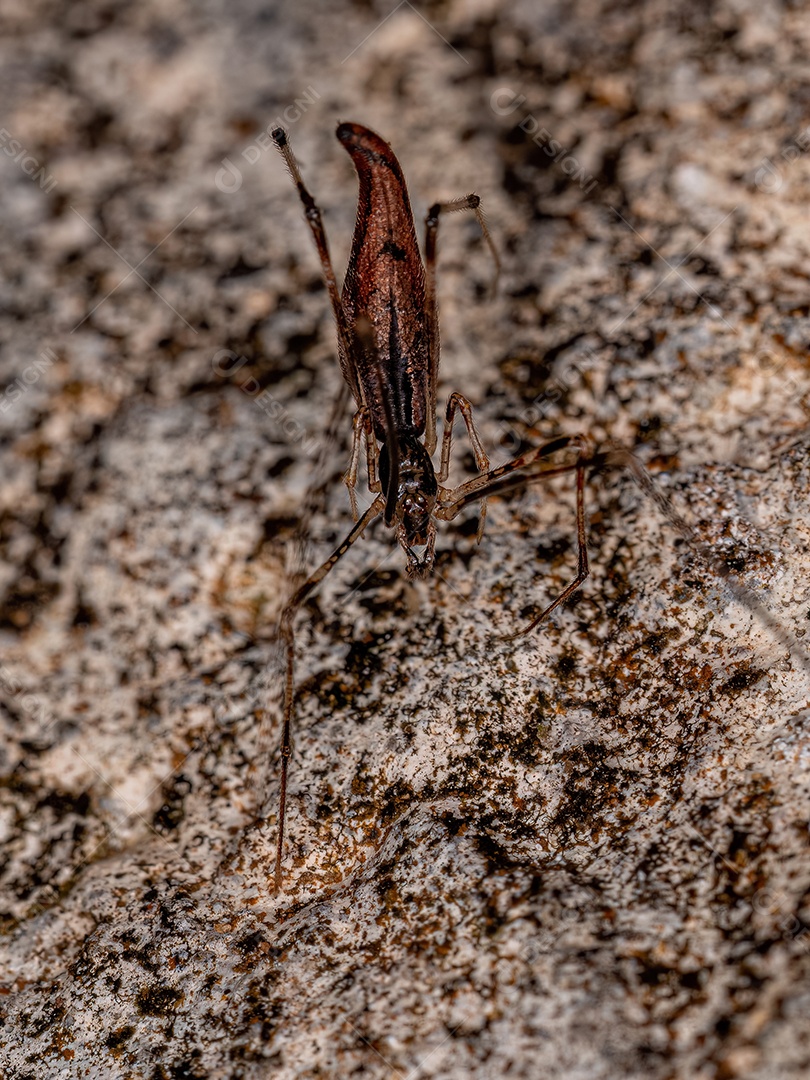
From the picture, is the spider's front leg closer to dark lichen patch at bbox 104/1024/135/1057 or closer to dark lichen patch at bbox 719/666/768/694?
dark lichen patch at bbox 719/666/768/694

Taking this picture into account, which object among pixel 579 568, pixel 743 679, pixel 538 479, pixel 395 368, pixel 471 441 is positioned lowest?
pixel 743 679

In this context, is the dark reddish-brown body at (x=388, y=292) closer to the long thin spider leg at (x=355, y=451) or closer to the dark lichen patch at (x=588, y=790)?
the long thin spider leg at (x=355, y=451)

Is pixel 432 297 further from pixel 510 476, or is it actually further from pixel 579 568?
pixel 579 568

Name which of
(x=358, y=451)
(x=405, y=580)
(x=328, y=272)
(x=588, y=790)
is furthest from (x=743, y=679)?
(x=328, y=272)

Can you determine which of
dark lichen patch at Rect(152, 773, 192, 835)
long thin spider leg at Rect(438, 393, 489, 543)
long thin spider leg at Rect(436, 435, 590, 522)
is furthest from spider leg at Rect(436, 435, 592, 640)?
dark lichen patch at Rect(152, 773, 192, 835)

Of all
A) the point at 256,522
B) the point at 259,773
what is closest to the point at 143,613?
the point at 256,522

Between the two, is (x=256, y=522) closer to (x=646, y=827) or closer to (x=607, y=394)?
(x=607, y=394)
